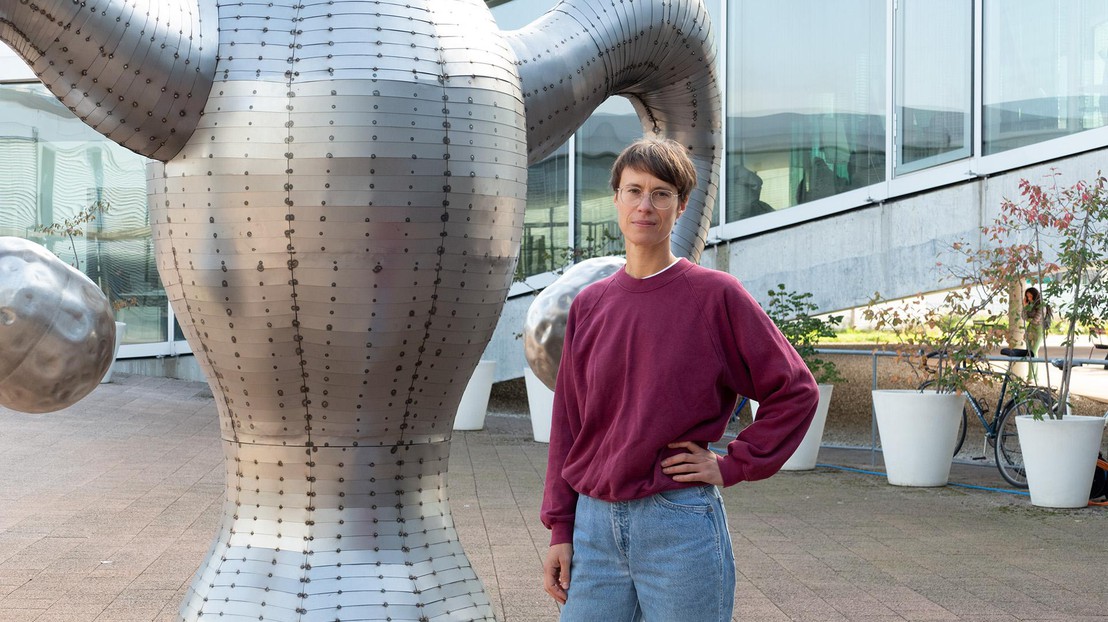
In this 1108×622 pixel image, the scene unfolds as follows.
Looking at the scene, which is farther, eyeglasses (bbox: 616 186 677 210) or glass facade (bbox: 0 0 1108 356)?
glass facade (bbox: 0 0 1108 356)

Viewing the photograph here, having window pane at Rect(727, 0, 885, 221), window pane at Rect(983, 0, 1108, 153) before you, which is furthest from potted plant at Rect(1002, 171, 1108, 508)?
window pane at Rect(727, 0, 885, 221)

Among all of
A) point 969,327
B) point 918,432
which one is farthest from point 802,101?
point 918,432

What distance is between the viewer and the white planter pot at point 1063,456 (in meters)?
7.43

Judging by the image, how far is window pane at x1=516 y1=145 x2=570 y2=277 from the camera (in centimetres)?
1312

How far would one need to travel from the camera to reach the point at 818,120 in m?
11.5

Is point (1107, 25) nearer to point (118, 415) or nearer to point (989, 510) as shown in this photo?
point (989, 510)

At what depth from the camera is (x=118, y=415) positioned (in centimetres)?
1159

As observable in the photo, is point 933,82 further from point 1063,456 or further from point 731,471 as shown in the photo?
point 731,471

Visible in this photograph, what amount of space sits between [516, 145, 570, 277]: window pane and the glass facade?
0.02 m

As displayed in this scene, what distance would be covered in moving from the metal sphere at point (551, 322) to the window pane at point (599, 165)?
9.43m

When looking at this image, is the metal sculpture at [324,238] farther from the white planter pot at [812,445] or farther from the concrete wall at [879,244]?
the concrete wall at [879,244]

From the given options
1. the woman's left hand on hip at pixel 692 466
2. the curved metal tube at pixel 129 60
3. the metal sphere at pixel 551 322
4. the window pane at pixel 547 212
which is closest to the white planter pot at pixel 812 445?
the window pane at pixel 547 212

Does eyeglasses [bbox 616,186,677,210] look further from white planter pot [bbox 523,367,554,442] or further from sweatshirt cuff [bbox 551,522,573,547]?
white planter pot [bbox 523,367,554,442]

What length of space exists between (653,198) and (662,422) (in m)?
0.43
